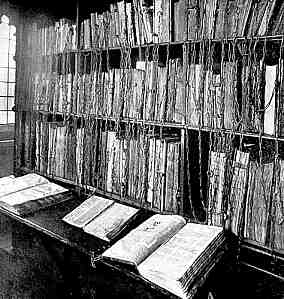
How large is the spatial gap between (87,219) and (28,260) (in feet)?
3.13

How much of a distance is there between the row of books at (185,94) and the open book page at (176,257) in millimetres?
474

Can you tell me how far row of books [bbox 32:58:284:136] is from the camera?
1.64m

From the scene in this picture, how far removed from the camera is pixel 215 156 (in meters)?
1.78

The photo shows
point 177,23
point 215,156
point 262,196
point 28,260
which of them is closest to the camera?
point 262,196

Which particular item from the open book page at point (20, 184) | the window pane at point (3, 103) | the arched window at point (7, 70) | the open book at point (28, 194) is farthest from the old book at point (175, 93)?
the window pane at point (3, 103)

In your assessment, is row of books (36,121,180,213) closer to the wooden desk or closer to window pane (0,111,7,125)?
the wooden desk

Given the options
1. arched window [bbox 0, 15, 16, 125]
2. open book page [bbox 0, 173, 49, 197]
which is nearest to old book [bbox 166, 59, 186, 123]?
open book page [bbox 0, 173, 49, 197]

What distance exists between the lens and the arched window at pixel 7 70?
11.5 ft

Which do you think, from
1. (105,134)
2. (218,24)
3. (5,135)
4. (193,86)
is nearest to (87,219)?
(105,134)

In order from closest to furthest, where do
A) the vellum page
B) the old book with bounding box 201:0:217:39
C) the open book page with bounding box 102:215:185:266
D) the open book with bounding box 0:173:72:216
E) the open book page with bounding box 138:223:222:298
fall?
1. the open book page with bounding box 138:223:222:298
2. the open book page with bounding box 102:215:185:266
3. the old book with bounding box 201:0:217:39
4. the open book with bounding box 0:173:72:216
5. the vellum page

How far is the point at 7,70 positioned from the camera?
3660mm

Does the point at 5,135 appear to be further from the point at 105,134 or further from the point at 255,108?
the point at 255,108

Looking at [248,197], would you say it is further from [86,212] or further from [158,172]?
[86,212]

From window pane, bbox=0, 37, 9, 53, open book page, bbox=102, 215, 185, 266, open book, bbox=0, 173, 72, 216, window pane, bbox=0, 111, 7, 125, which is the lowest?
open book page, bbox=102, 215, 185, 266
